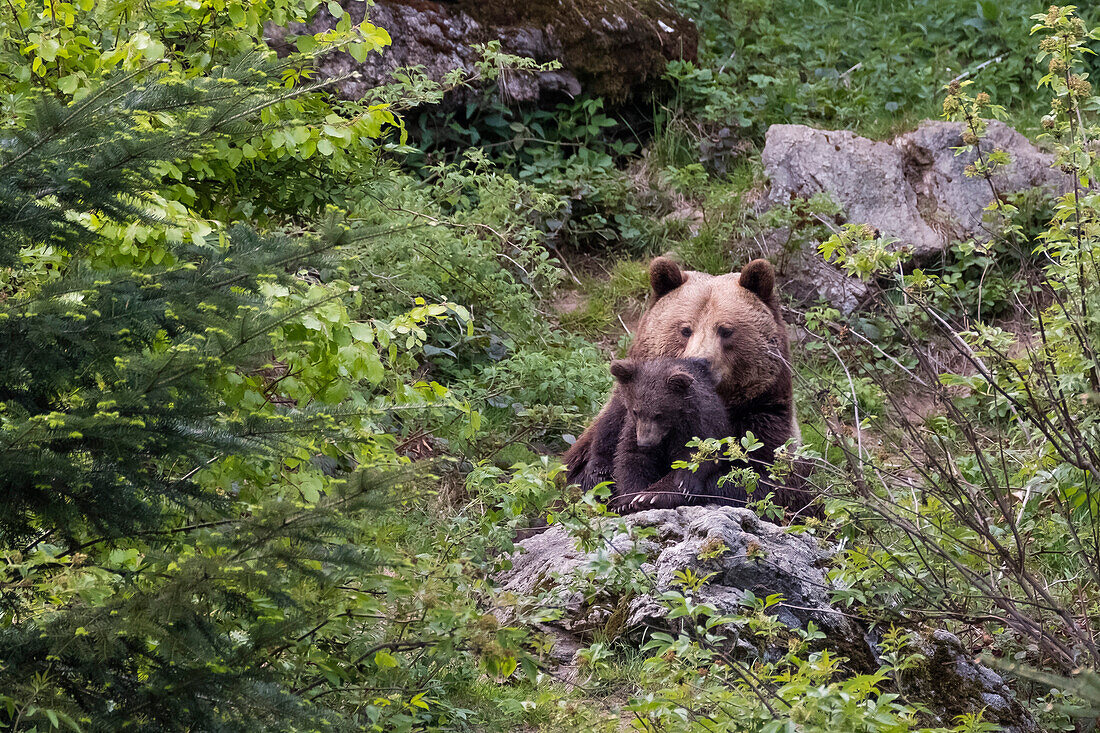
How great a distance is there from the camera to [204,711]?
2082 millimetres

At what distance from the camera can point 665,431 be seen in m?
4.73

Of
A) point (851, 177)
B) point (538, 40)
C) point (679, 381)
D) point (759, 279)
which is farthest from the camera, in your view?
point (538, 40)

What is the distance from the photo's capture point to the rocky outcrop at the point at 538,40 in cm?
830

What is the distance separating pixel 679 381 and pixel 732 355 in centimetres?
72

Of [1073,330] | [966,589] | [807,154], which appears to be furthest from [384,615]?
[807,154]

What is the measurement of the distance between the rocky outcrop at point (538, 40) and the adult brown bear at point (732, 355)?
12.7ft

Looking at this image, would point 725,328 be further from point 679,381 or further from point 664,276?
point 679,381

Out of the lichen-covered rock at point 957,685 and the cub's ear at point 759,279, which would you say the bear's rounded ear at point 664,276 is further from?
the lichen-covered rock at point 957,685

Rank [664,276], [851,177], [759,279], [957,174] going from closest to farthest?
[759,279] < [664,276] < [851,177] < [957,174]

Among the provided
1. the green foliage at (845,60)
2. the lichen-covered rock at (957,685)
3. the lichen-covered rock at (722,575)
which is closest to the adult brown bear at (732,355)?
the lichen-covered rock at (722,575)

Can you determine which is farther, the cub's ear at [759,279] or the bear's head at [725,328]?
the cub's ear at [759,279]

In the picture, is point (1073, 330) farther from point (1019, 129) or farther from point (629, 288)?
point (1019, 129)

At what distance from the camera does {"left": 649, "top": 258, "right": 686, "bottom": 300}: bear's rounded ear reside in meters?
5.64

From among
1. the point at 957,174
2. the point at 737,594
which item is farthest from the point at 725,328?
the point at 957,174
